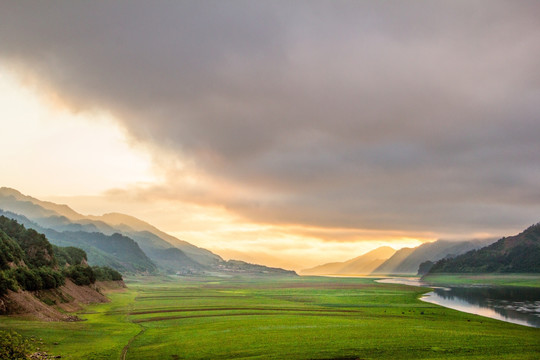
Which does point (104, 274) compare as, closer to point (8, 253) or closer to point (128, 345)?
point (8, 253)

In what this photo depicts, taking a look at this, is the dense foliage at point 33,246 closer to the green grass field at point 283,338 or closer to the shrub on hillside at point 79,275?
the shrub on hillside at point 79,275

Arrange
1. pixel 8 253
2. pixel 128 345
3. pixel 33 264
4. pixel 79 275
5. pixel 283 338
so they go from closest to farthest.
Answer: pixel 128 345
pixel 283 338
pixel 8 253
pixel 33 264
pixel 79 275

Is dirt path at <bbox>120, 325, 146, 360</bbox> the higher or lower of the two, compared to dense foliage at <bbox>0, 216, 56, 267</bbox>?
lower

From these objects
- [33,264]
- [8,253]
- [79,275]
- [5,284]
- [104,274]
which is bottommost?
[104,274]

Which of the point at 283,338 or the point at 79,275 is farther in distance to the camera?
the point at 79,275

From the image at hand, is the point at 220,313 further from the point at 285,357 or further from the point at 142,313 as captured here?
the point at 285,357

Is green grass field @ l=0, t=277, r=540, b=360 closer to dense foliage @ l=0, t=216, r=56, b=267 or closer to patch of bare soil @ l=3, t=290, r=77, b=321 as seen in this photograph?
patch of bare soil @ l=3, t=290, r=77, b=321

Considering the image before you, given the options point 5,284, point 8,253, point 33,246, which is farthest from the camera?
point 33,246

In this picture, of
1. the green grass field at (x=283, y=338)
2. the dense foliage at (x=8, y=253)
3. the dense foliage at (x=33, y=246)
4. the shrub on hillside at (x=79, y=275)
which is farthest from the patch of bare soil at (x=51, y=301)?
the dense foliage at (x=33, y=246)

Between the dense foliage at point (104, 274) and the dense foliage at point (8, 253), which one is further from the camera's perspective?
the dense foliage at point (104, 274)

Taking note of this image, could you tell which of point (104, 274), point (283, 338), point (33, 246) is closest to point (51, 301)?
point (33, 246)

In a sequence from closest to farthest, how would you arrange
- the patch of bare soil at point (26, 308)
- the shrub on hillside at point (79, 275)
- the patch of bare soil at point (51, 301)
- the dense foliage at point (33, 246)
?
the patch of bare soil at point (26, 308)
the patch of bare soil at point (51, 301)
the shrub on hillside at point (79, 275)
the dense foliage at point (33, 246)

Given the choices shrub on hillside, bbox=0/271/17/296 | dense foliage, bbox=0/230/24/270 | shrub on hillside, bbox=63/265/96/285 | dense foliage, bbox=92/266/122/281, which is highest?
dense foliage, bbox=0/230/24/270

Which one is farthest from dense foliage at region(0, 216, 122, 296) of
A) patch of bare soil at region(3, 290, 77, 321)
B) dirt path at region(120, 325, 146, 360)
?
dirt path at region(120, 325, 146, 360)
